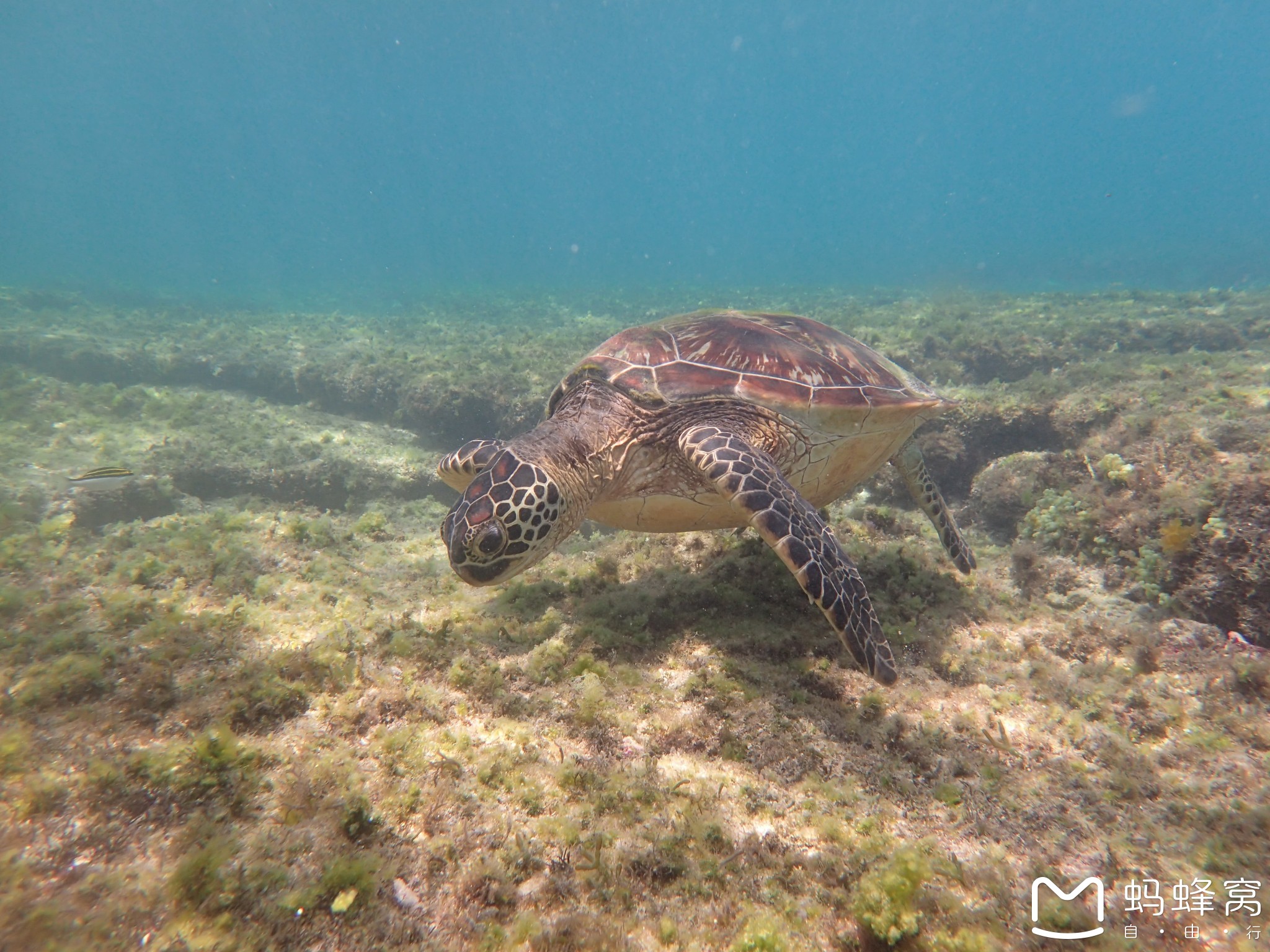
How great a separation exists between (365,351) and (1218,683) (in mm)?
16713

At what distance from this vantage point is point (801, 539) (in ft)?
10.6

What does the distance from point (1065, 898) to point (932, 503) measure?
4.38 metres

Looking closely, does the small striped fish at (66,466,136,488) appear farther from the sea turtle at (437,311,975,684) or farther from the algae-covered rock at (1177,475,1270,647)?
the algae-covered rock at (1177,475,1270,647)

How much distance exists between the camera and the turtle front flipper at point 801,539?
2979 millimetres

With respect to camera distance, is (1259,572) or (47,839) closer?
(47,839)

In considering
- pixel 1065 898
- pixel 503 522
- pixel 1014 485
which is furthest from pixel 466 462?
pixel 1014 485

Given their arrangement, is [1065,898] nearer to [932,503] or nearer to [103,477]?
[932,503]

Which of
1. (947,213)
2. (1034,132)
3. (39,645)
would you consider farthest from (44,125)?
(1034,132)

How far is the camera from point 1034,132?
17450cm

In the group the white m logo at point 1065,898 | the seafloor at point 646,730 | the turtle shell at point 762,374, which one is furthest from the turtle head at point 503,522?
the white m logo at point 1065,898

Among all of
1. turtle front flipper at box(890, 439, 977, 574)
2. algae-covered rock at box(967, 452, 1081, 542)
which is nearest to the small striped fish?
turtle front flipper at box(890, 439, 977, 574)

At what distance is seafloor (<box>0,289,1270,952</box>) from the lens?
1.64 meters

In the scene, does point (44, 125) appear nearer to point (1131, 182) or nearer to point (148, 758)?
point (148, 758)

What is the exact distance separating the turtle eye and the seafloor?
0.53 metres
